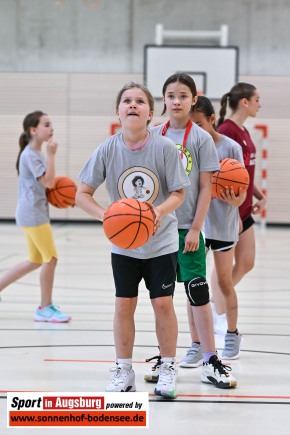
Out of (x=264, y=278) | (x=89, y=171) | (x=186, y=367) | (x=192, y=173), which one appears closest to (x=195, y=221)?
(x=192, y=173)

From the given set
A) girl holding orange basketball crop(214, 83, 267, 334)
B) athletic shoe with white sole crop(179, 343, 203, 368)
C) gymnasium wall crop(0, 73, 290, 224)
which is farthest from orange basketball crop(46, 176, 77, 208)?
gymnasium wall crop(0, 73, 290, 224)

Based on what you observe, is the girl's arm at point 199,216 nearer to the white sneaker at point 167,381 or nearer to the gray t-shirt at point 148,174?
the gray t-shirt at point 148,174

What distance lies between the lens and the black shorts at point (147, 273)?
4051 mm

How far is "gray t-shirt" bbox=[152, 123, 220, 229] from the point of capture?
4.43 m

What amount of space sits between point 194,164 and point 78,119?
13351mm

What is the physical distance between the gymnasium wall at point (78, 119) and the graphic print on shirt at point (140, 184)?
42.7ft

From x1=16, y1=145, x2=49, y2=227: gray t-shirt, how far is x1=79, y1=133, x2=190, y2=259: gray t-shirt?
240cm

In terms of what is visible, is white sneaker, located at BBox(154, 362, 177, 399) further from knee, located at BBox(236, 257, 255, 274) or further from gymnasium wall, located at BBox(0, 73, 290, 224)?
gymnasium wall, located at BBox(0, 73, 290, 224)

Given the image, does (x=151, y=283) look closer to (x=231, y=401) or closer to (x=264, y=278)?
(x=231, y=401)

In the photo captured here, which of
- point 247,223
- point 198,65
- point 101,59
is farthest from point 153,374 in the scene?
point 101,59

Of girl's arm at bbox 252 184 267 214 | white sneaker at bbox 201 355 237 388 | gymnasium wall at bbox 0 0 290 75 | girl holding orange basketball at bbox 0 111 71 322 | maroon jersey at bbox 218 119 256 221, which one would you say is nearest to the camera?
white sneaker at bbox 201 355 237 388

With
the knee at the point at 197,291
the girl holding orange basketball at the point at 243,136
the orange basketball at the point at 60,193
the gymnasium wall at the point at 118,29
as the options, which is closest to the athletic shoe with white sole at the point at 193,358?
the knee at the point at 197,291

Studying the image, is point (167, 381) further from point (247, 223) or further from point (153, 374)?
point (247, 223)

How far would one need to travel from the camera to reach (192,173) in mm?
4445
